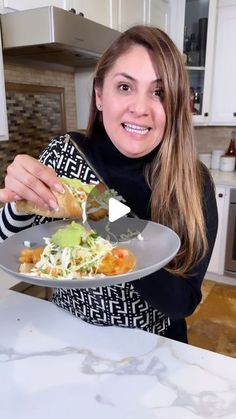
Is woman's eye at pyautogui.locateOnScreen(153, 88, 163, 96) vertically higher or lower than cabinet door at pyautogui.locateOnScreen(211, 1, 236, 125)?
lower

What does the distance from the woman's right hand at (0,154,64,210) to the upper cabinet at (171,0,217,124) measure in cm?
240

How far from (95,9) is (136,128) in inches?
64.5

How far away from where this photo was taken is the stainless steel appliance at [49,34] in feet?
5.07

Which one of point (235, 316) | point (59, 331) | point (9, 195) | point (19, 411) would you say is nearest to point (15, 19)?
point (9, 195)

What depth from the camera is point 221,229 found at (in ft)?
8.93

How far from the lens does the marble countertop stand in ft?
1.82

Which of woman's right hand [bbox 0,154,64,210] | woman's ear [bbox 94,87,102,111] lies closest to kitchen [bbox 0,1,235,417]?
woman's ear [bbox 94,87,102,111]

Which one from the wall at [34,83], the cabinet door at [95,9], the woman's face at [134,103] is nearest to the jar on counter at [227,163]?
the wall at [34,83]

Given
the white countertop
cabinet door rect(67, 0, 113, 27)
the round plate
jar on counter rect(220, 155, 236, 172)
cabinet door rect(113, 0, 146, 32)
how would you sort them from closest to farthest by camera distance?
the round plate → cabinet door rect(67, 0, 113, 27) → cabinet door rect(113, 0, 146, 32) → the white countertop → jar on counter rect(220, 155, 236, 172)

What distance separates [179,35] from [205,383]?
114 inches

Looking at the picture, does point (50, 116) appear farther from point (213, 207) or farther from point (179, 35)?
point (213, 207)

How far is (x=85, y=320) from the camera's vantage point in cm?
87

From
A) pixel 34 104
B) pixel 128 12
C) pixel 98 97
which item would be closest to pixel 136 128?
pixel 98 97

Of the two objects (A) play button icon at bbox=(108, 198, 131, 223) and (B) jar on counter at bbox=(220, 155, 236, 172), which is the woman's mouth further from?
(B) jar on counter at bbox=(220, 155, 236, 172)
